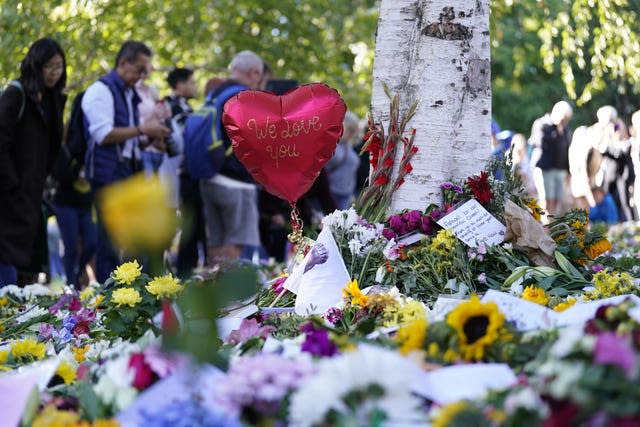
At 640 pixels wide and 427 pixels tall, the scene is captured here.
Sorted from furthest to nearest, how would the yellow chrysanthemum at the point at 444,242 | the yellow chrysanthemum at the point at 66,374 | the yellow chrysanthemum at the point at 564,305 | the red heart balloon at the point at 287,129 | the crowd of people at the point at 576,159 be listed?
the crowd of people at the point at 576,159, the red heart balloon at the point at 287,129, the yellow chrysanthemum at the point at 444,242, the yellow chrysanthemum at the point at 564,305, the yellow chrysanthemum at the point at 66,374

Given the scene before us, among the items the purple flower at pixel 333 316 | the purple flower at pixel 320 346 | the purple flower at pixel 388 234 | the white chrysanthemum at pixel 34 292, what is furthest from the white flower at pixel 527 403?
the white chrysanthemum at pixel 34 292

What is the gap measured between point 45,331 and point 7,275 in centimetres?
197

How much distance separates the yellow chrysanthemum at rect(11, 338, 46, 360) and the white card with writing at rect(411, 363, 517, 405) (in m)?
1.56

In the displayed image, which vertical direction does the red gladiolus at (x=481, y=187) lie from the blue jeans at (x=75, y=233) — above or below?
above

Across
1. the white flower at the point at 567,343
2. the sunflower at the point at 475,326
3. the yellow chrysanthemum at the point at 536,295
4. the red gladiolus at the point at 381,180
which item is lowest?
the yellow chrysanthemum at the point at 536,295

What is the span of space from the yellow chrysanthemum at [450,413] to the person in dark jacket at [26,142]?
4.49 m

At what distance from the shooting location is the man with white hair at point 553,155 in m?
13.9

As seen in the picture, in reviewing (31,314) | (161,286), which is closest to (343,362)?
(161,286)

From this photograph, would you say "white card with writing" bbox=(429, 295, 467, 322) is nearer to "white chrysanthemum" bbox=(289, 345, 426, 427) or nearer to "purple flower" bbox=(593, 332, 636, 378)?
"white chrysanthemum" bbox=(289, 345, 426, 427)

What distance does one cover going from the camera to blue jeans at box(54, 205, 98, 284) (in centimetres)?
806

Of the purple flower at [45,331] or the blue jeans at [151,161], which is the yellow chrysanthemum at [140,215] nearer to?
the purple flower at [45,331]

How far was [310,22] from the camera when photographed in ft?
43.9

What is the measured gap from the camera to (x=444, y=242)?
14.5 feet

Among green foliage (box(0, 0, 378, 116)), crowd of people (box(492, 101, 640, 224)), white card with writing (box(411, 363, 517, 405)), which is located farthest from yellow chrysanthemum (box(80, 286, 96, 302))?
crowd of people (box(492, 101, 640, 224))
